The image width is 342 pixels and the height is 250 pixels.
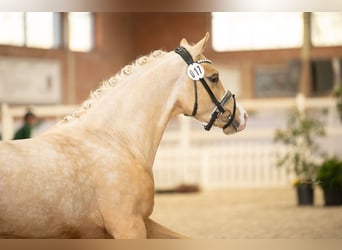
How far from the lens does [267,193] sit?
310 inches

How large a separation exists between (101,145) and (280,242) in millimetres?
1087

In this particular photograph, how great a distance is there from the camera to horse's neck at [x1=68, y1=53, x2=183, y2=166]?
3189 millimetres

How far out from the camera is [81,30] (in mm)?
8227

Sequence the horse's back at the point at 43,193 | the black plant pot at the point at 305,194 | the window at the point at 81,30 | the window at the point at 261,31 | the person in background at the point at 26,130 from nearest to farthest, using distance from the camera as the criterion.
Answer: the horse's back at the point at 43,193
the person in background at the point at 26,130
the black plant pot at the point at 305,194
the window at the point at 261,31
the window at the point at 81,30

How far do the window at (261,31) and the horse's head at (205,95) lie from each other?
3350 millimetres

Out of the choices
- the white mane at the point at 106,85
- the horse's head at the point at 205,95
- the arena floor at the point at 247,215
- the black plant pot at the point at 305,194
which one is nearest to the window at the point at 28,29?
the arena floor at the point at 247,215

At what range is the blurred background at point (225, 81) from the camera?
716 cm

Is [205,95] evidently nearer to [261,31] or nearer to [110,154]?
[110,154]

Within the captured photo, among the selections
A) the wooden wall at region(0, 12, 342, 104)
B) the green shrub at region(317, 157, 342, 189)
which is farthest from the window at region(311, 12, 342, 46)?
the green shrub at region(317, 157, 342, 189)

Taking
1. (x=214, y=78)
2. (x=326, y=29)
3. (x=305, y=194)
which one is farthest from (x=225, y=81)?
(x=214, y=78)

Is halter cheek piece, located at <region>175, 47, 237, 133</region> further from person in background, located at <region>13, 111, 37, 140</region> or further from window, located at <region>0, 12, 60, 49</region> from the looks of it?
window, located at <region>0, 12, 60, 49</region>

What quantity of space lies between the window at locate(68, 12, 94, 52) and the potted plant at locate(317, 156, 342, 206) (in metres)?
3.13

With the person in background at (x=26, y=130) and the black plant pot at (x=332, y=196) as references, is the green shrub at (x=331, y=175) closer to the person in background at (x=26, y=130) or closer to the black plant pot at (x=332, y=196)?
the black plant pot at (x=332, y=196)

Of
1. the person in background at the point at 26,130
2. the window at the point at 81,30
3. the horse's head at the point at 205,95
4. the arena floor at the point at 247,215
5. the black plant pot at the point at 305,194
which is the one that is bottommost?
the arena floor at the point at 247,215
